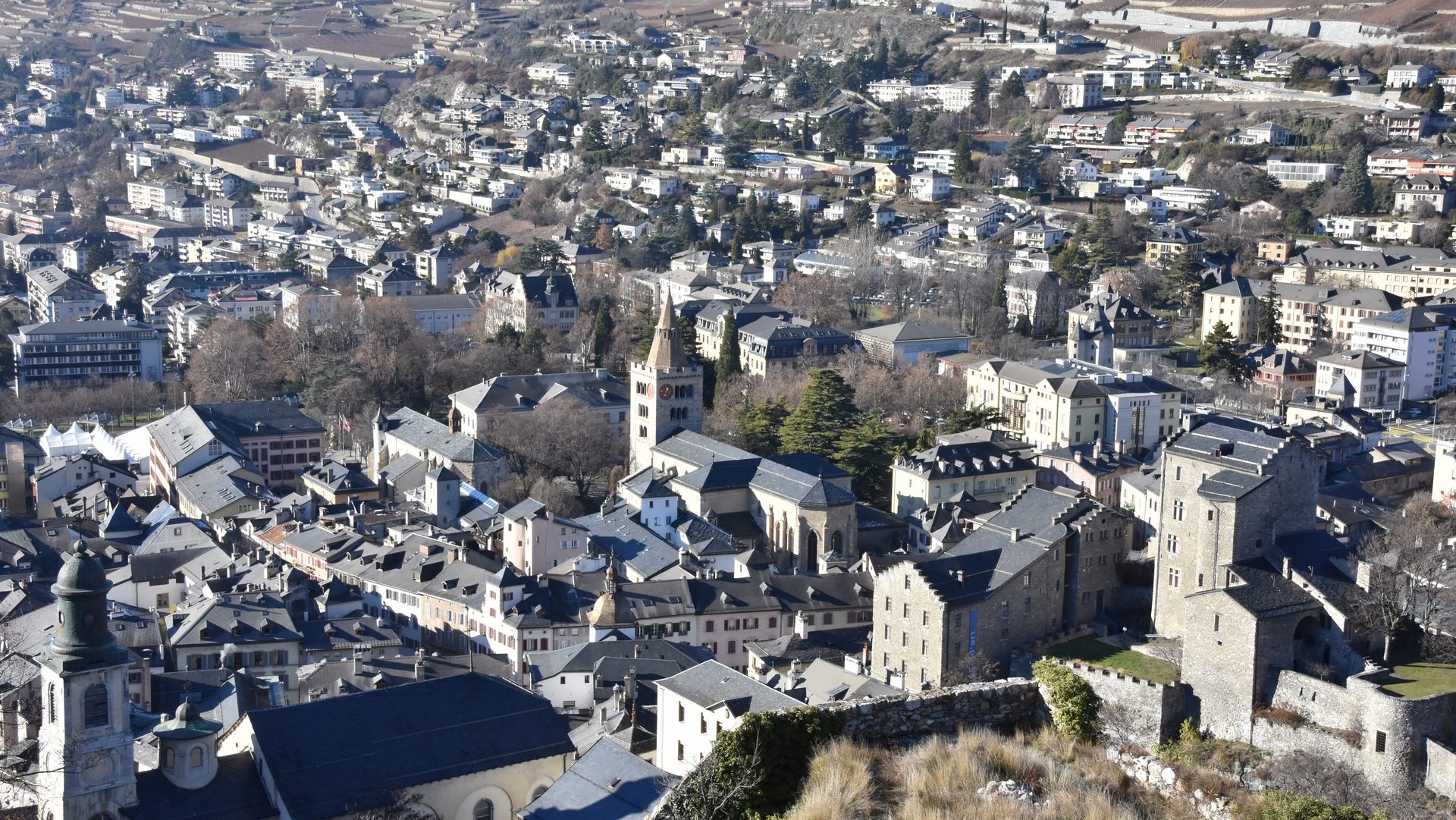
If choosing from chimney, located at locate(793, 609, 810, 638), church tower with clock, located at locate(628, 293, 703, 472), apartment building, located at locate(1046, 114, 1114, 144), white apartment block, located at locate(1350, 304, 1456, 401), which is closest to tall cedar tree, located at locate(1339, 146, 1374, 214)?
white apartment block, located at locate(1350, 304, 1456, 401)

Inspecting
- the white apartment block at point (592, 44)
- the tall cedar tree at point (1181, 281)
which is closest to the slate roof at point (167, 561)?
the tall cedar tree at point (1181, 281)

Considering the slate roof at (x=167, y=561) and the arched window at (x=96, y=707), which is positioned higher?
the arched window at (x=96, y=707)

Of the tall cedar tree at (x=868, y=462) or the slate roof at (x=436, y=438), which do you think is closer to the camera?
the tall cedar tree at (x=868, y=462)

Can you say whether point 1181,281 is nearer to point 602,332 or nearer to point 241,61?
point 602,332

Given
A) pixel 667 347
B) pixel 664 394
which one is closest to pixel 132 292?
pixel 667 347

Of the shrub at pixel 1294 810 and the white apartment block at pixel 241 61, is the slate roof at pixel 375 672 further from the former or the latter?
the white apartment block at pixel 241 61

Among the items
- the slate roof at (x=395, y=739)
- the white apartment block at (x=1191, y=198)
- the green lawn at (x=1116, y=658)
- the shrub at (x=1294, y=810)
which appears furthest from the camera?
the white apartment block at (x=1191, y=198)
